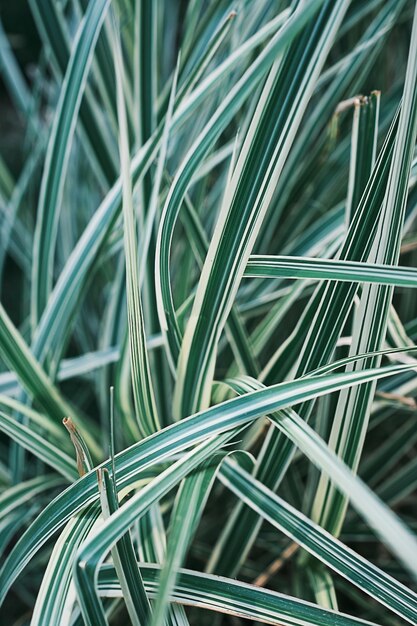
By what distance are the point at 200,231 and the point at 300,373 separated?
0.15 metres

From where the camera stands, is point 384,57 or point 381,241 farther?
point 384,57

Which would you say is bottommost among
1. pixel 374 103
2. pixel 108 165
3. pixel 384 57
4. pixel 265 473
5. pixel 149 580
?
pixel 149 580

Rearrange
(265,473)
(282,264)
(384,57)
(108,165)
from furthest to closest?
(384,57) → (108,165) → (265,473) → (282,264)

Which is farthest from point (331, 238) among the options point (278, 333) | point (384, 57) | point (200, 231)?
point (384, 57)

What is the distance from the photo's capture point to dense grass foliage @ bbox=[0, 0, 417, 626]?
0.40m

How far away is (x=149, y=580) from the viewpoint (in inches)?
17.7

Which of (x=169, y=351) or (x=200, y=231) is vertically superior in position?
(x=200, y=231)

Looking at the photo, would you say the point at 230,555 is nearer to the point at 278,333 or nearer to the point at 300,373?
the point at 300,373

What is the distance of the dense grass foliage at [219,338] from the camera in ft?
1.32

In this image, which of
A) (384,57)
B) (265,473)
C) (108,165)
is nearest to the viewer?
(265,473)

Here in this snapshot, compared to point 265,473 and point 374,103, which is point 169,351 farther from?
point 374,103

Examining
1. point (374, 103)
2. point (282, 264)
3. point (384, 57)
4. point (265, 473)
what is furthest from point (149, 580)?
point (384, 57)

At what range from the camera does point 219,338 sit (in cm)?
50

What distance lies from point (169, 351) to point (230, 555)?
0.20 metres
